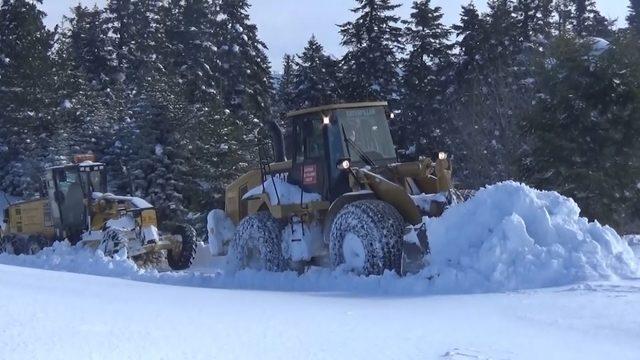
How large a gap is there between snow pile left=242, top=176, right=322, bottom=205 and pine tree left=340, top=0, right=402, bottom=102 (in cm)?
2164

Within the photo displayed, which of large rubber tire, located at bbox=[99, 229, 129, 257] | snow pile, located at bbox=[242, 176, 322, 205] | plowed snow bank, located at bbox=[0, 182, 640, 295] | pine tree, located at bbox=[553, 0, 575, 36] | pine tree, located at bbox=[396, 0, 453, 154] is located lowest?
plowed snow bank, located at bbox=[0, 182, 640, 295]

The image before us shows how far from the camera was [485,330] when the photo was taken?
657 centimetres

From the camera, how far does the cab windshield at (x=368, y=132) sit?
12.4 m

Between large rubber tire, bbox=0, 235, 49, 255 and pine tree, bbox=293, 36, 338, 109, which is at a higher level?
pine tree, bbox=293, 36, 338, 109

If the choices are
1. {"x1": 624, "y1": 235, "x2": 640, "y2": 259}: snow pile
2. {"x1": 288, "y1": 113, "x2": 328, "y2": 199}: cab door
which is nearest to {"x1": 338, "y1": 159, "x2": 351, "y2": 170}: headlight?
{"x1": 288, "y1": 113, "x2": 328, "y2": 199}: cab door

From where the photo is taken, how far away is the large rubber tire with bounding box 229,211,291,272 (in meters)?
12.9

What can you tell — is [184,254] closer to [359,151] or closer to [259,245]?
[259,245]

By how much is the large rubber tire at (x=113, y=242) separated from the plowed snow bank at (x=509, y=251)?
20.9 feet

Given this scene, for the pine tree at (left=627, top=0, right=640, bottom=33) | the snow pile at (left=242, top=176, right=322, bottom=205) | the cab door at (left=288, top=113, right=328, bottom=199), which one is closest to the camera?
the cab door at (left=288, top=113, right=328, bottom=199)

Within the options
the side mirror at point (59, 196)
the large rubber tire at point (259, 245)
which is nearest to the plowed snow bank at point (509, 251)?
the large rubber tire at point (259, 245)

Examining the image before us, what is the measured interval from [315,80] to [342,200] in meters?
24.2

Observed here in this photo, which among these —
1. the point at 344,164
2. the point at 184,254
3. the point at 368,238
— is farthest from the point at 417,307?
the point at 184,254

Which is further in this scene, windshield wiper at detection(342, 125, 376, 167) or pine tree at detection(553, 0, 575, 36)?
pine tree at detection(553, 0, 575, 36)

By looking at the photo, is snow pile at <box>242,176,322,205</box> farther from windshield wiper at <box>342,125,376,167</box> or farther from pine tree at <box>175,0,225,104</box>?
pine tree at <box>175,0,225,104</box>
